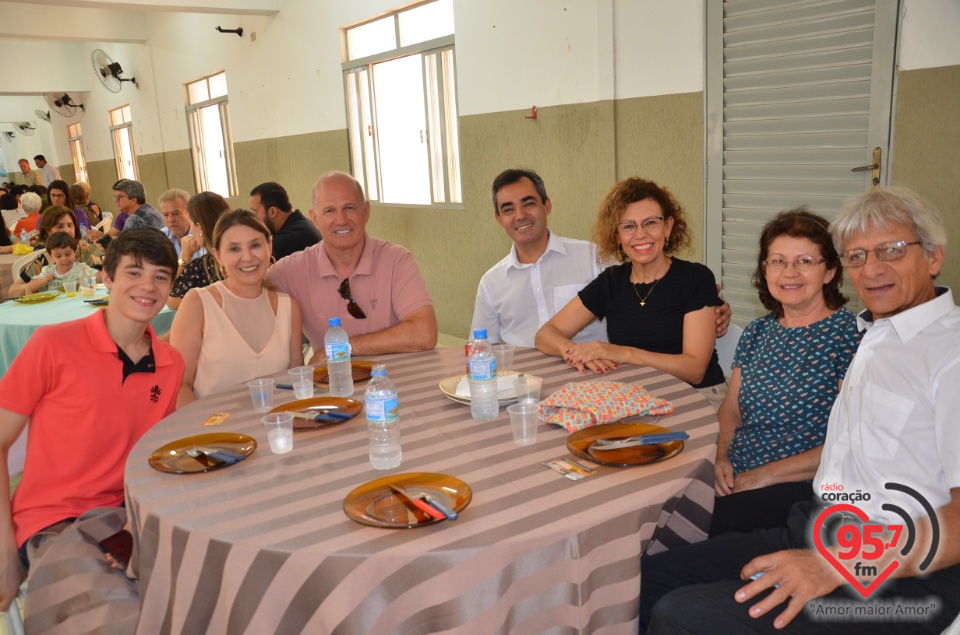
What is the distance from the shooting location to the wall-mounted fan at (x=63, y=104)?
617 inches

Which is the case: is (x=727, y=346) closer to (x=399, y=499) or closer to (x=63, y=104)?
(x=399, y=499)

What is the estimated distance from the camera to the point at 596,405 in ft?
5.80

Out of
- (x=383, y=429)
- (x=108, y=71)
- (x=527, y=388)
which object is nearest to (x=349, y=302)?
(x=527, y=388)

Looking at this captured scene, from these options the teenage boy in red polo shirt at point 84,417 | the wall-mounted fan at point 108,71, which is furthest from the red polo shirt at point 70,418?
the wall-mounted fan at point 108,71

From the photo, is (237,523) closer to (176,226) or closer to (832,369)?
(832,369)

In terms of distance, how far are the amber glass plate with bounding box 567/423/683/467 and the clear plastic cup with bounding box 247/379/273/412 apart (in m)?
0.89

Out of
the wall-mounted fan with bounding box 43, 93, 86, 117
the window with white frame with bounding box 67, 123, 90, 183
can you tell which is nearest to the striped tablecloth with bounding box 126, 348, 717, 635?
the wall-mounted fan with bounding box 43, 93, 86, 117

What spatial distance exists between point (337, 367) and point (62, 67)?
51.3ft

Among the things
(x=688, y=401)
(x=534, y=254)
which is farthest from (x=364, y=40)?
(x=688, y=401)

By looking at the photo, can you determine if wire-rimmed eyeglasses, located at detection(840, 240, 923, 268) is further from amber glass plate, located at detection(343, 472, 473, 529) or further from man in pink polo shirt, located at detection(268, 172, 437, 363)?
man in pink polo shirt, located at detection(268, 172, 437, 363)

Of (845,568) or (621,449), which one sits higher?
(621,449)

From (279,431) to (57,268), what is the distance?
361 cm

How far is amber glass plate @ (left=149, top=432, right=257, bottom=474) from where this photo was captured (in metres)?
1.63

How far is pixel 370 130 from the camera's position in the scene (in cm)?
694
